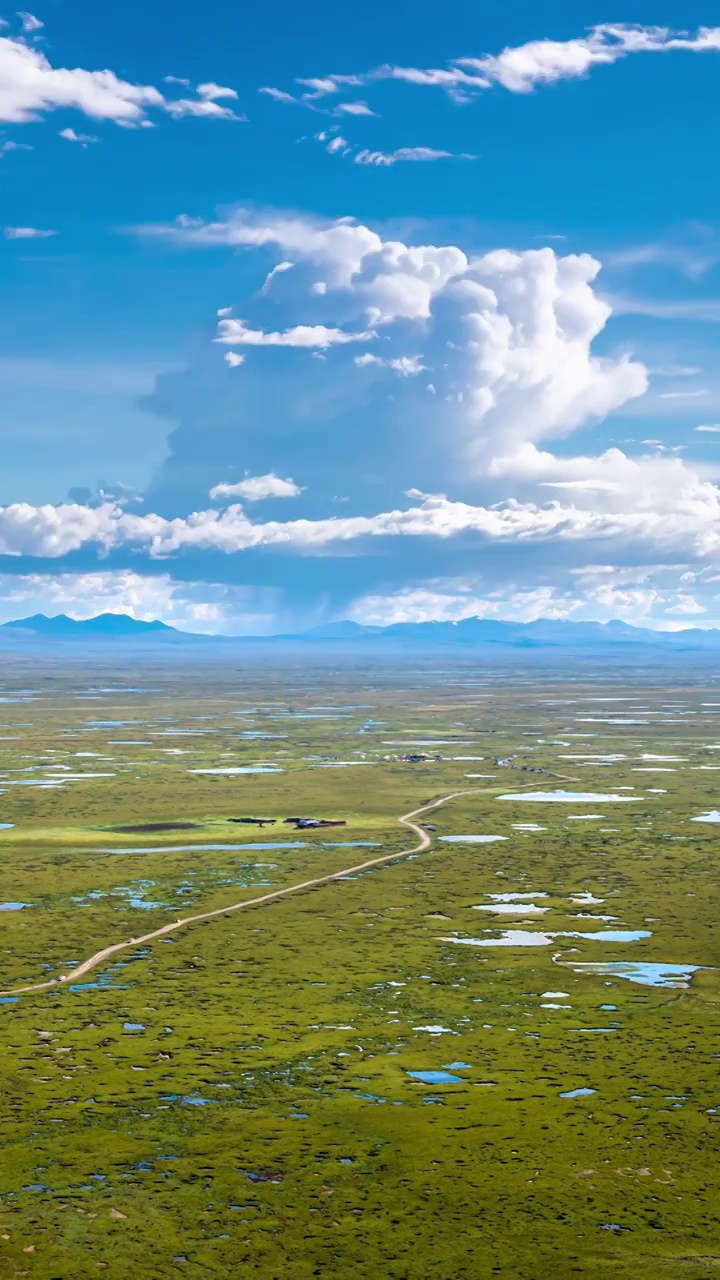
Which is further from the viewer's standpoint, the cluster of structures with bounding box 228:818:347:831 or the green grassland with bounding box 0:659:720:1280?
the cluster of structures with bounding box 228:818:347:831

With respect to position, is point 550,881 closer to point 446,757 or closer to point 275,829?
→ point 275,829

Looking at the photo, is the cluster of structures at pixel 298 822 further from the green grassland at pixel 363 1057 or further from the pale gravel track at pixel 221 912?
the pale gravel track at pixel 221 912

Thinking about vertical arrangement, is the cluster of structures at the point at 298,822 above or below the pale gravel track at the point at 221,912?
above

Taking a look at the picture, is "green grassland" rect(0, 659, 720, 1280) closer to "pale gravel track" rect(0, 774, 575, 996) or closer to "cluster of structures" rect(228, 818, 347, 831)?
"pale gravel track" rect(0, 774, 575, 996)

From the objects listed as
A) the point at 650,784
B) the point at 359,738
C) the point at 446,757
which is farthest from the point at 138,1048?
the point at 359,738

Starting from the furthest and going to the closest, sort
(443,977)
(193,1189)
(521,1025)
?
(443,977)
(521,1025)
(193,1189)

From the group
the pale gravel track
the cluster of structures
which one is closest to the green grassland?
the pale gravel track

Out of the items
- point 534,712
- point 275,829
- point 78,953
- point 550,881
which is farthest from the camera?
point 534,712

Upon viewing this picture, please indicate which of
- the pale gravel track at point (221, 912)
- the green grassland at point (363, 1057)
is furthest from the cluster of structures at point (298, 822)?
the pale gravel track at point (221, 912)
